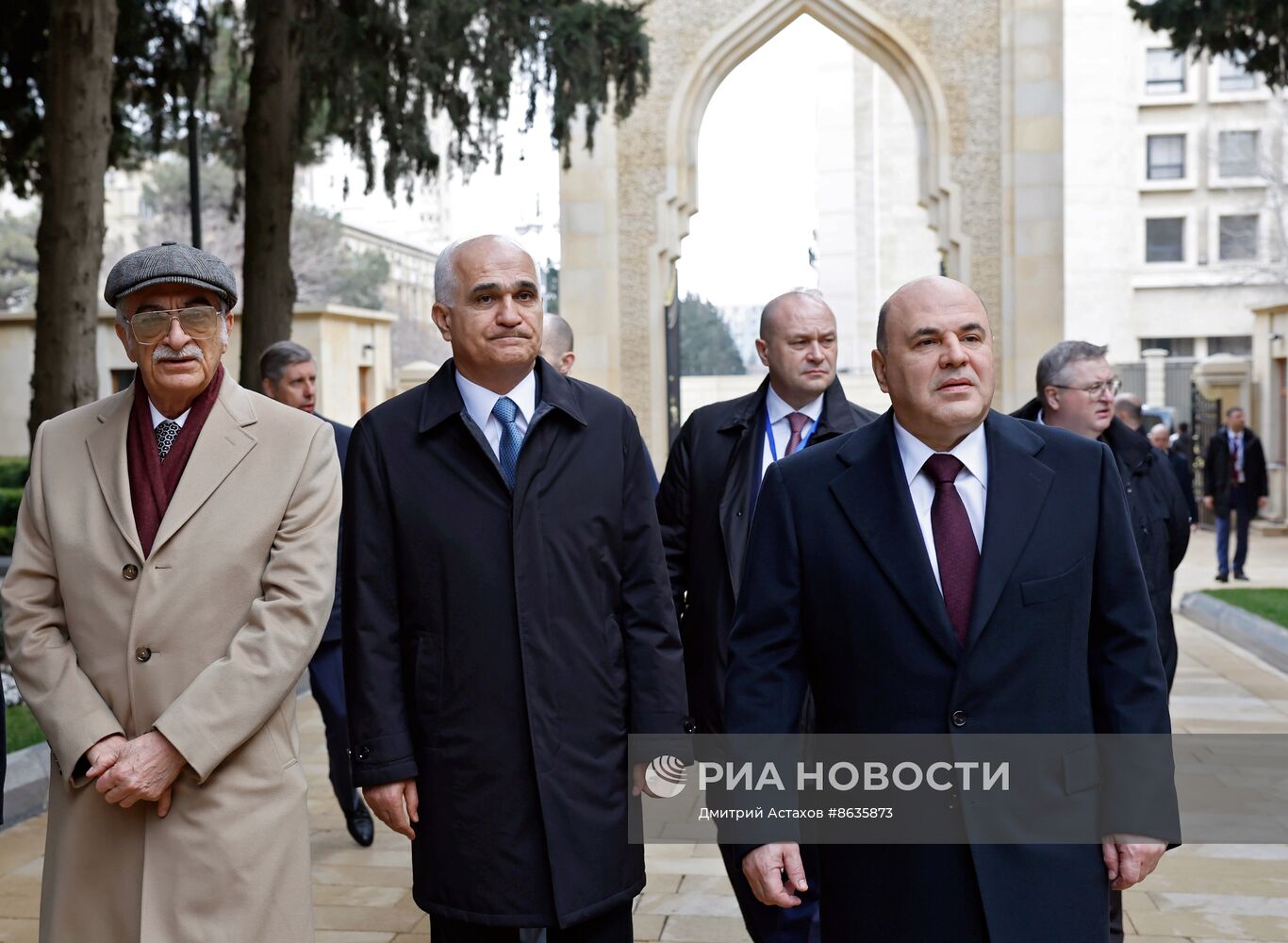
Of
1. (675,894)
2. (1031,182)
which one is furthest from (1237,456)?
(675,894)

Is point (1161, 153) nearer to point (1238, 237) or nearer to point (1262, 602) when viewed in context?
point (1238, 237)

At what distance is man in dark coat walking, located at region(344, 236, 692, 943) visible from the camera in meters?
3.24

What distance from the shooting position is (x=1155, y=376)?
3500 centimetres

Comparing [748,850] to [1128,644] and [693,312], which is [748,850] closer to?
[1128,644]

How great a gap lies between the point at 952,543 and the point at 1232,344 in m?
48.9

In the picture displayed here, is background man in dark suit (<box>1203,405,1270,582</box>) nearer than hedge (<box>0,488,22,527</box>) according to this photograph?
Yes

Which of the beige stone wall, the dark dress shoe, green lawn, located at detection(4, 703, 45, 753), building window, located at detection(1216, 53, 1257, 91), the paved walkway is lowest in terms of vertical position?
the paved walkway

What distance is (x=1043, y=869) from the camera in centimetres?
269

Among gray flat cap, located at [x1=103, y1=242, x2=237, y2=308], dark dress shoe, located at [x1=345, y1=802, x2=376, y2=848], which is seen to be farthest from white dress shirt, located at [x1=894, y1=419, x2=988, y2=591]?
dark dress shoe, located at [x1=345, y1=802, x2=376, y2=848]

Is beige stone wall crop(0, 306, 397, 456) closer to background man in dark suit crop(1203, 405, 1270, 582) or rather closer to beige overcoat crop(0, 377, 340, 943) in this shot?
background man in dark suit crop(1203, 405, 1270, 582)

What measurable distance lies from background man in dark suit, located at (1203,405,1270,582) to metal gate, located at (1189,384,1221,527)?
7.97 m

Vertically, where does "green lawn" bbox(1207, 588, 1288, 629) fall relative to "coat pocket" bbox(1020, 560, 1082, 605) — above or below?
below

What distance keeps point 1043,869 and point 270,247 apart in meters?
9.67

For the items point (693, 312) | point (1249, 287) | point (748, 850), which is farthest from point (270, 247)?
point (1249, 287)
